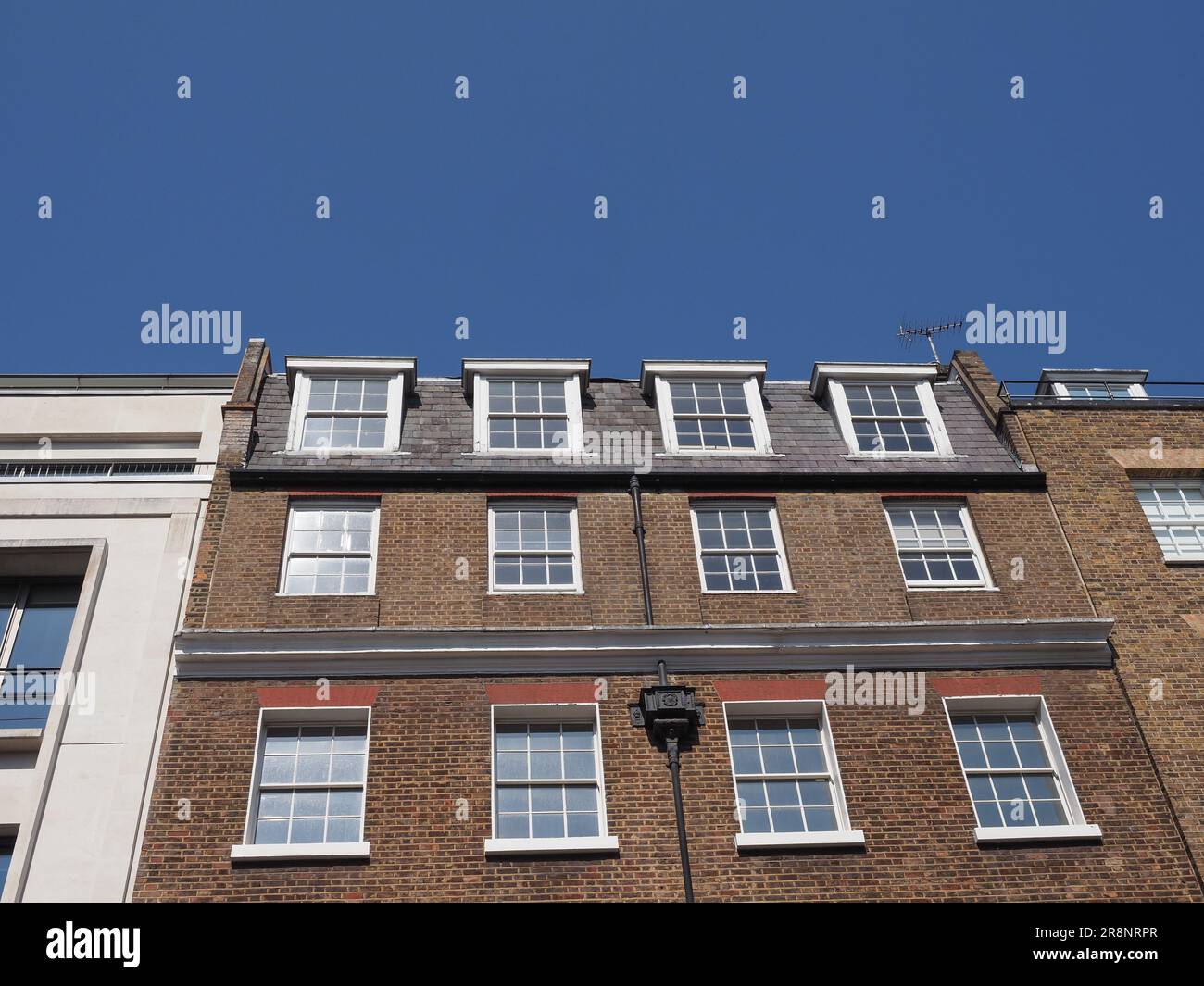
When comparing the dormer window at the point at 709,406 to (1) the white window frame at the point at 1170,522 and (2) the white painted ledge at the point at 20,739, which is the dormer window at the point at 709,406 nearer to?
(1) the white window frame at the point at 1170,522

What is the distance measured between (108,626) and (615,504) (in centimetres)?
785

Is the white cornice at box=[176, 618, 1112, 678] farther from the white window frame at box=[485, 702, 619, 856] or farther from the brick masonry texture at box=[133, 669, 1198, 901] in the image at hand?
the white window frame at box=[485, 702, 619, 856]

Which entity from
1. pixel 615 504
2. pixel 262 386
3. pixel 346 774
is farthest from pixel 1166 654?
pixel 262 386

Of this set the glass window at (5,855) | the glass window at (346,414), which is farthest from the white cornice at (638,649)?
the glass window at (346,414)

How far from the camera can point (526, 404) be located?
829 inches

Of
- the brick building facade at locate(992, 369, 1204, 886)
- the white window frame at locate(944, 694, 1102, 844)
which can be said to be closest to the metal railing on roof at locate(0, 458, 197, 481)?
the white window frame at locate(944, 694, 1102, 844)

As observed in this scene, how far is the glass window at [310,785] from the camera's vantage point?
14953 millimetres

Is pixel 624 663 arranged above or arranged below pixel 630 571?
below

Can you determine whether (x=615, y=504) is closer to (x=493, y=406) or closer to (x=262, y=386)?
(x=493, y=406)

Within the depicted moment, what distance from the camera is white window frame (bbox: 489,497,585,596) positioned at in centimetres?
1762

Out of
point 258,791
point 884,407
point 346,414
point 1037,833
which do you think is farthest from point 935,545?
point 258,791

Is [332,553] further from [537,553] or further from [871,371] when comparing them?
[871,371]

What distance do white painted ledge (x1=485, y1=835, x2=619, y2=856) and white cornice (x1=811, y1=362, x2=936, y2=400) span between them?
1029cm

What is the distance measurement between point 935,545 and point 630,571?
5.06m
